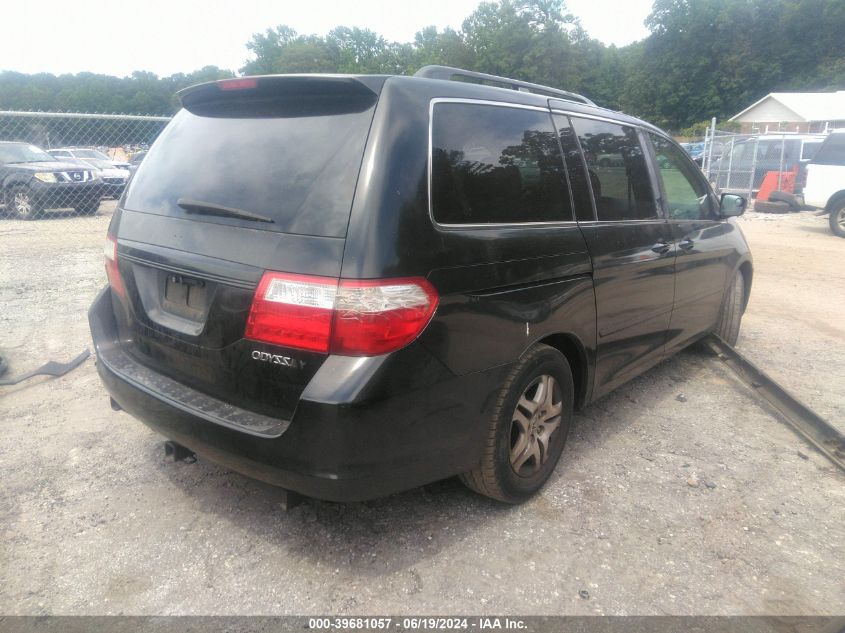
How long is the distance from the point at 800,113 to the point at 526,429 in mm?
38761

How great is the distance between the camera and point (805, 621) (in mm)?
2176

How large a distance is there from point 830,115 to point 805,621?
3564cm

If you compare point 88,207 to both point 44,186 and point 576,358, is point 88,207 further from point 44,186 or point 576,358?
point 576,358

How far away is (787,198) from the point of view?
1608 cm

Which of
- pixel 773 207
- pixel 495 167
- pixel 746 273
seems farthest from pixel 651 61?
pixel 495 167

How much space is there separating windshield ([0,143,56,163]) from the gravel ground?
34.4ft

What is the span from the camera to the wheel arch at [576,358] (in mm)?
2860

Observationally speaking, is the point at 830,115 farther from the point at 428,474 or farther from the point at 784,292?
the point at 428,474

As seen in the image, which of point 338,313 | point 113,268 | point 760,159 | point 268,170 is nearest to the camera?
point 338,313

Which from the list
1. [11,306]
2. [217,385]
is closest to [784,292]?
[217,385]

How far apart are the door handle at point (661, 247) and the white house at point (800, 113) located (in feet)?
99.5

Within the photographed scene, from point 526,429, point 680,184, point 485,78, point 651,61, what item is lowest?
point 526,429

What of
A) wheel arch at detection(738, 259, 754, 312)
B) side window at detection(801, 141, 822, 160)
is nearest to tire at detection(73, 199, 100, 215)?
wheel arch at detection(738, 259, 754, 312)

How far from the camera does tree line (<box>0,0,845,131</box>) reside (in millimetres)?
58875
